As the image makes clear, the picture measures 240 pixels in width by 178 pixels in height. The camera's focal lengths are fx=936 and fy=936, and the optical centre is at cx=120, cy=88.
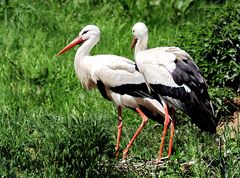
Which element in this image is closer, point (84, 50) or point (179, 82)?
point (179, 82)

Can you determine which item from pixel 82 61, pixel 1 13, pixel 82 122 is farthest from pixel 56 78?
pixel 82 122

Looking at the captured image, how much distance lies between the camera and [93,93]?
9.90 meters

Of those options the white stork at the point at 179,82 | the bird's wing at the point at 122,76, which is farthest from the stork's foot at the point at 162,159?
the bird's wing at the point at 122,76

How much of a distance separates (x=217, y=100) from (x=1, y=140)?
2548 mm

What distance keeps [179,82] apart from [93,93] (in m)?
2.09

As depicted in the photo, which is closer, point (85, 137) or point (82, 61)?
point (85, 137)

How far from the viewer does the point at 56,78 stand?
10164 mm

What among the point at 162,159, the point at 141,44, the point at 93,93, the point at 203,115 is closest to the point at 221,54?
the point at 141,44

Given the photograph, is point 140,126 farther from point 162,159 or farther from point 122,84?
point 162,159

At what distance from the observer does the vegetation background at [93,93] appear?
23.6ft

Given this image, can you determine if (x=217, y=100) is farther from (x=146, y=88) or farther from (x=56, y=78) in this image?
(x=56, y=78)

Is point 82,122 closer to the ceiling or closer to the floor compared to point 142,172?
closer to the ceiling

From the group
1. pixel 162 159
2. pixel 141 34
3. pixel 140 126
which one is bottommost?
pixel 162 159

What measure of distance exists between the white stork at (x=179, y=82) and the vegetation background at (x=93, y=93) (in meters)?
0.23
